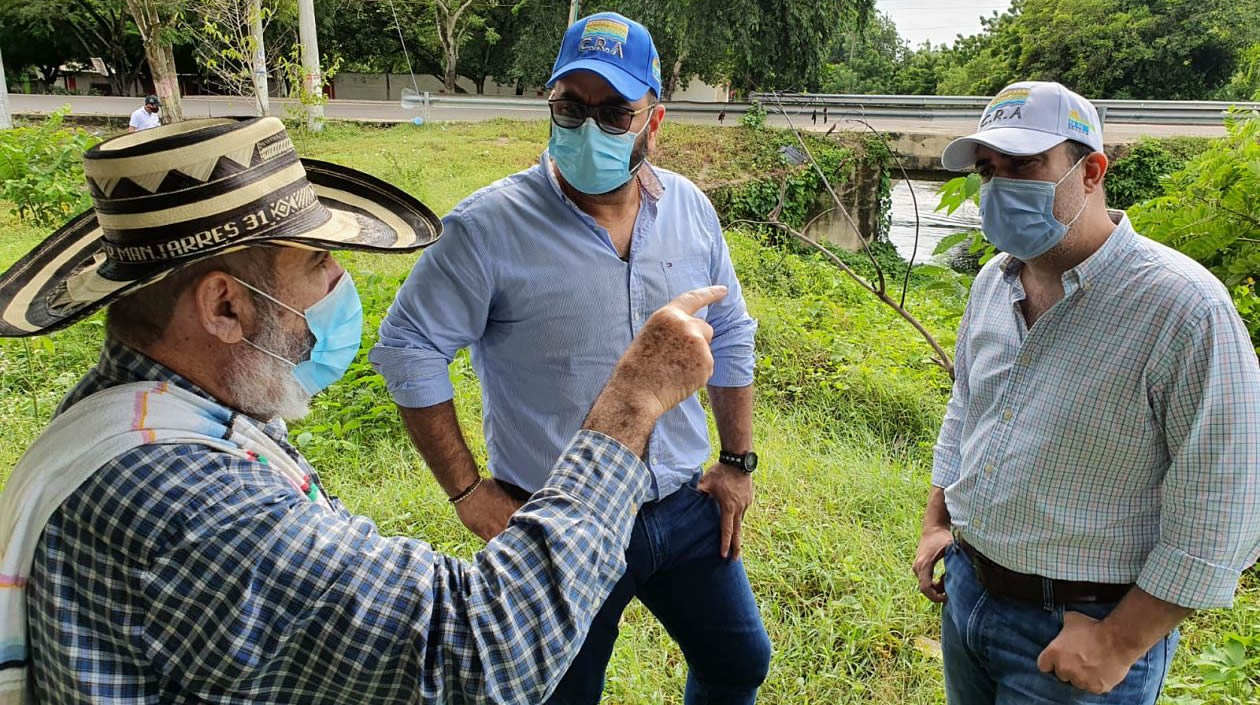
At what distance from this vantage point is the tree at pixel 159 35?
12914mm

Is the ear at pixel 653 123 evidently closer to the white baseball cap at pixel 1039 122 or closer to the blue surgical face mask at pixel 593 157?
the blue surgical face mask at pixel 593 157

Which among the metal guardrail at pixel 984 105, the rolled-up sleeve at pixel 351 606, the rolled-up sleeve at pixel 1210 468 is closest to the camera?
the rolled-up sleeve at pixel 351 606

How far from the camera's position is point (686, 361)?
1272mm

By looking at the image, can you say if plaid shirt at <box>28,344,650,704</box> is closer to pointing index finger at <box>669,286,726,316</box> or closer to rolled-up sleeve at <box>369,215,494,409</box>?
pointing index finger at <box>669,286,726,316</box>

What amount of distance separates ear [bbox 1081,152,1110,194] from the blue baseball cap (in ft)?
3.48

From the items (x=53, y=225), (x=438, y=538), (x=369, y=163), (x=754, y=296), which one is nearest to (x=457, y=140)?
(x=369, y=163)

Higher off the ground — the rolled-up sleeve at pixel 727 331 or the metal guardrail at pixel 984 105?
the metal guardrail at pixel 984 105

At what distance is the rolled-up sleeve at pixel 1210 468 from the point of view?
146 cm

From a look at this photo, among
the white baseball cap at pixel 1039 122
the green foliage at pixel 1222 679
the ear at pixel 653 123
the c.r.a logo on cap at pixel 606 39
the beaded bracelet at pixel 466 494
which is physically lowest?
the green foliage at pixel 1222 679

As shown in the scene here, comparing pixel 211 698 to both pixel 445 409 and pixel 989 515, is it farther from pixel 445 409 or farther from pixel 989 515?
pixel 989 515

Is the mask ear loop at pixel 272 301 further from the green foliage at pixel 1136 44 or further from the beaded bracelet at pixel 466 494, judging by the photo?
the green foliage at pixel 1136 44

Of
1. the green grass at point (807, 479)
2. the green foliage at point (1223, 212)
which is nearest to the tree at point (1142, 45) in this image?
the green grass at point (807, 479)

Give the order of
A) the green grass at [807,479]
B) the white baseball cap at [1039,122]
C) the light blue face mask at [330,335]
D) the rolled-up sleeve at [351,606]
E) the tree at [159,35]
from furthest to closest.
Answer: the tree at [159,35] < the green grass at [807,479] < the white baseball cap at [1039,122] < the light blue face mask at [330,335] < the rolled-up sleeve at [351,606]

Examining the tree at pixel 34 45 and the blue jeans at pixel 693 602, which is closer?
the blue jeans at pixel 693 602
